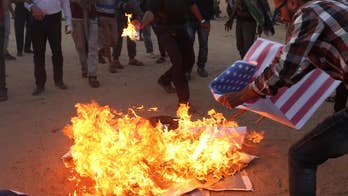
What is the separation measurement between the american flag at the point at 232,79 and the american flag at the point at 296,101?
202 mm

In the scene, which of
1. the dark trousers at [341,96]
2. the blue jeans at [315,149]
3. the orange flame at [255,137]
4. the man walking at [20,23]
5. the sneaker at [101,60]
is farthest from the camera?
the man walking at [20,23]

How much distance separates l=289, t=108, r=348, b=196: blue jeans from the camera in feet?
11.4

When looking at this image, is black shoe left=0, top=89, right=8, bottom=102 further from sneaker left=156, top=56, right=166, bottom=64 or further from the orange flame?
the orange flame

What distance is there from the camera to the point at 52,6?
26.1 ft

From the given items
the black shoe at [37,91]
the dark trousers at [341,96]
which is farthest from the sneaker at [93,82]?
the dark trousers at [341,96]

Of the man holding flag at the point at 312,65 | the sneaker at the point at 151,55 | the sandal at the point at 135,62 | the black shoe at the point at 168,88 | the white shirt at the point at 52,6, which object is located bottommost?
the sneaker at the point at 151,55

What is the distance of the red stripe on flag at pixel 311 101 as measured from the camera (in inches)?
202

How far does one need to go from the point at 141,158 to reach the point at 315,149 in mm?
1851

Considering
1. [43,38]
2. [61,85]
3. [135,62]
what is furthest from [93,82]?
[135,62]

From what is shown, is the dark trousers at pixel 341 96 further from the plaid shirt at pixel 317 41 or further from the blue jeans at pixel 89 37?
the blue jeans at pixel 89 37

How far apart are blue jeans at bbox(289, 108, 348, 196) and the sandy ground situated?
3.62 feet

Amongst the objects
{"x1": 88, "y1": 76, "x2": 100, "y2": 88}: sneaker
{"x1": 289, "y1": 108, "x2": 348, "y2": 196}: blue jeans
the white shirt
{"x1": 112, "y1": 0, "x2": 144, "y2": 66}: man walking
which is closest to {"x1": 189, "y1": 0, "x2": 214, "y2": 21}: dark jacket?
{"x1": 112, "y1": 0, "x2": 144, "y2": 66}: man walking

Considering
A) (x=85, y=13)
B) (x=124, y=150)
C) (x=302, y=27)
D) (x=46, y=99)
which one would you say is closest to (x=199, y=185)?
(x=124, y=150)

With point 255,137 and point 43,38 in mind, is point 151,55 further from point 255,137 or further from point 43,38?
point 255,137
